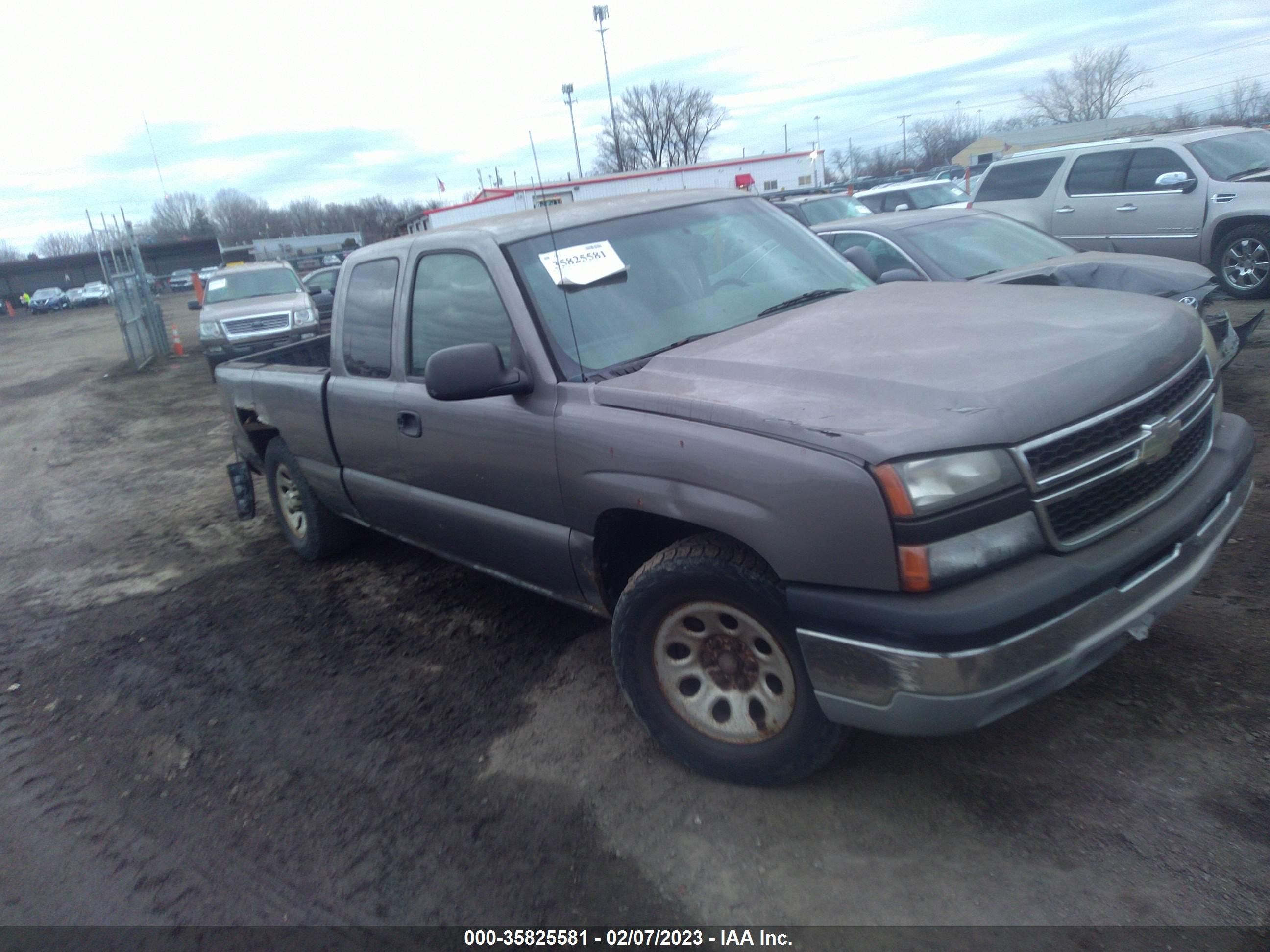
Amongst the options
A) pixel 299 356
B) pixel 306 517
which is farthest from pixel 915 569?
pixel 299 356

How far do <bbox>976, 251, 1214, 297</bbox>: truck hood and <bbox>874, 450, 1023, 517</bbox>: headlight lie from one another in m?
4.10

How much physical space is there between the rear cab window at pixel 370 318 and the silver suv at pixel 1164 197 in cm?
810

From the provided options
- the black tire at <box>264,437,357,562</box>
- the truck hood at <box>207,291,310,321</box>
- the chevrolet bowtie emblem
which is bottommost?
the black tire at <box>264,437,357,562</box>

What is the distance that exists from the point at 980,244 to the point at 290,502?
17.5 ft

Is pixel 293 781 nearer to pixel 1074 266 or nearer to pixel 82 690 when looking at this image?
pixel 82 690

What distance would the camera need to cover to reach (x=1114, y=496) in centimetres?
270

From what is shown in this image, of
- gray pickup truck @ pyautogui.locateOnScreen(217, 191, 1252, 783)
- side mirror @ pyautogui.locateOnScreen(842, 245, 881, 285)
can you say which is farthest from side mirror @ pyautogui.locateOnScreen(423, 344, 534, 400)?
side mirror @ pyautogui.locateOnScreen(842, 245, 881, 285)

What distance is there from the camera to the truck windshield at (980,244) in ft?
21.9

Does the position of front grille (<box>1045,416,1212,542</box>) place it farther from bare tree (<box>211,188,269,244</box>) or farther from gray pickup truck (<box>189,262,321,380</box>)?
bare tree (<box>211,188,269,244</box>)

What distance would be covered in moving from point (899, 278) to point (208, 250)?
70789 mm

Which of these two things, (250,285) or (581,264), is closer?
(581,264)

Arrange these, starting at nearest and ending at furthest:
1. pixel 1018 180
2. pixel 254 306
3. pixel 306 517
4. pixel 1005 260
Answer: pixel 306 517 → pixel 1005 260 → pixel 1018 180 → pixel 254 306

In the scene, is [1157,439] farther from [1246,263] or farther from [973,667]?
[1246,263]

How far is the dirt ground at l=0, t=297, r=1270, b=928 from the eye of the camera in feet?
8.57
